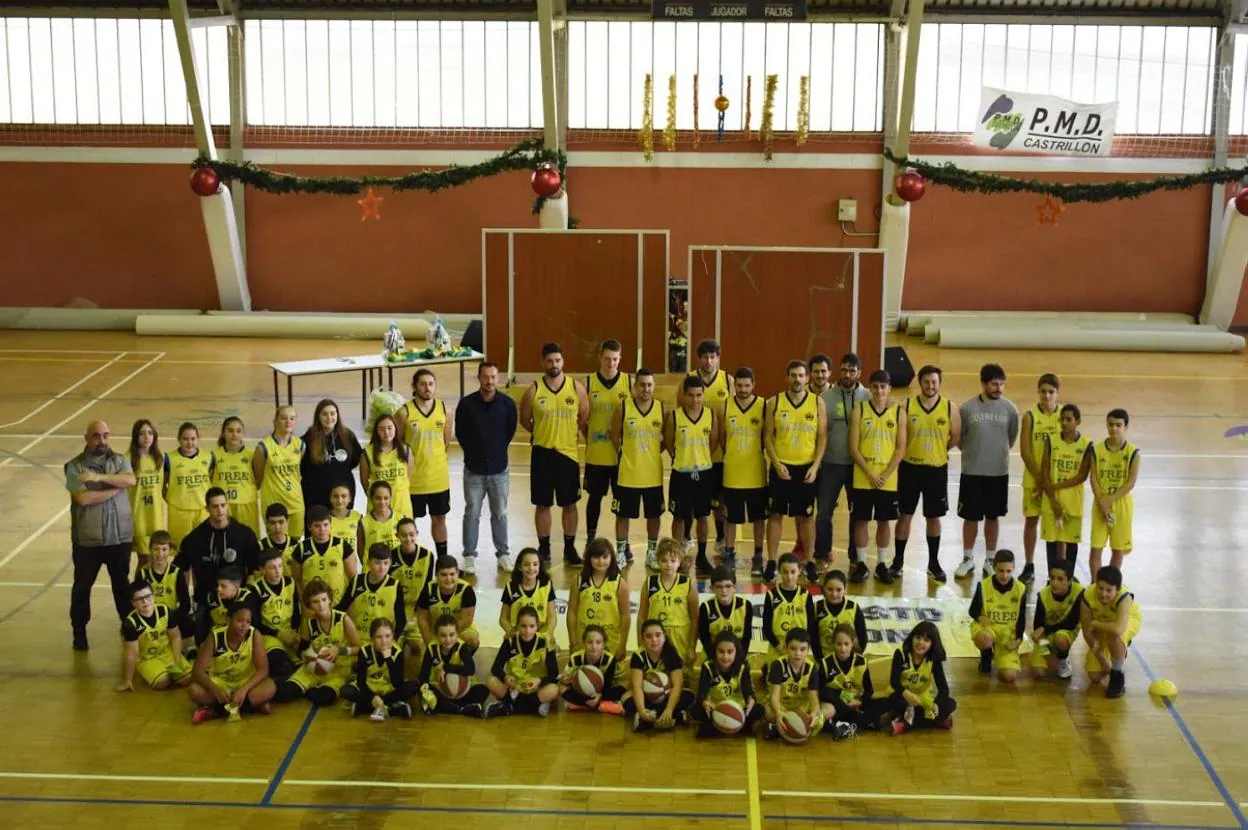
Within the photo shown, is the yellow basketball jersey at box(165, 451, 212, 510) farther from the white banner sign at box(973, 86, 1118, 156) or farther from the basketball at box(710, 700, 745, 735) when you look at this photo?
the white banner sign at box(973, 86, 1118, 156)

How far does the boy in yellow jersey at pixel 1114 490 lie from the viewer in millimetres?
10297

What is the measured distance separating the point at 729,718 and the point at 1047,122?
17.4 m

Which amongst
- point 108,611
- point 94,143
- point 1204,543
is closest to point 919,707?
point 1204,543

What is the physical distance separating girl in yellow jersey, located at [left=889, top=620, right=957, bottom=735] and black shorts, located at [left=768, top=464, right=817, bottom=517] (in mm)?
2399

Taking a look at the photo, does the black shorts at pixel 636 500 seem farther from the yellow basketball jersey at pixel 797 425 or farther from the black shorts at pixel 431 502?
the black shorts at pixel 431 502

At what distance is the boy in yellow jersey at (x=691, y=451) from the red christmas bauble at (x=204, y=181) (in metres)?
13.7

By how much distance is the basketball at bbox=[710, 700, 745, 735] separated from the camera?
328 inches

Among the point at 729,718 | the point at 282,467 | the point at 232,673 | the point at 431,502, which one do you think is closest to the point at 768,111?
the point at 431,502

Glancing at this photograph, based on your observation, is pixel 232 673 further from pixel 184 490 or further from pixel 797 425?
pixel 797 425

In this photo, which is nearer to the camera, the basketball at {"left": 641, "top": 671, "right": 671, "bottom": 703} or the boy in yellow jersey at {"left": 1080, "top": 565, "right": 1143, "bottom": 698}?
the basketball at {"left": 641, "top": 671, "right": 671, "bottom": 703}

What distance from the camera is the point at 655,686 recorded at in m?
8.56

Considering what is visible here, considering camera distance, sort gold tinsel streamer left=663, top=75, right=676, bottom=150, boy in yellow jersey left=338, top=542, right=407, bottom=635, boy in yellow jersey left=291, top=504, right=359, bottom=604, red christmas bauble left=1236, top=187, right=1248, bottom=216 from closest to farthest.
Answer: boy in yellow jersey left=338, top=542, right=407, bottom=635, boy in yellow jersey left=291, top=504, right=359, bottom=604, red christmas bauble left=1236, top=187, right=1248, bottom=216, gold tinsel streamer left=663, top=75, right=676, bottom=150

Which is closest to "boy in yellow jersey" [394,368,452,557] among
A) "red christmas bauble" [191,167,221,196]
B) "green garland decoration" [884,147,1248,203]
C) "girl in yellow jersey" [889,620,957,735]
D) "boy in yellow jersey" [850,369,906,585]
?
"boy in yellow jersey" [850,369,906,585]

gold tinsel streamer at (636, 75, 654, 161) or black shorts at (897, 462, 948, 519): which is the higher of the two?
gold tinsel streamer at (636, 75, 654, 161)
